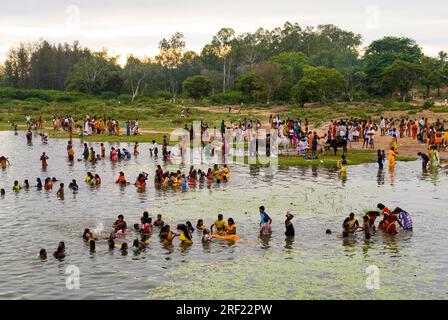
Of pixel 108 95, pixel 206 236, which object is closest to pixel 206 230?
pixel 206 236

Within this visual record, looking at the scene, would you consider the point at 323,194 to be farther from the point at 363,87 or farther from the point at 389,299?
the point at 363,87

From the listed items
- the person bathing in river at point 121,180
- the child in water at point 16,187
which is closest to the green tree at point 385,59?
the person bathing in river at point 121,180

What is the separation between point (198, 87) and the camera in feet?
340

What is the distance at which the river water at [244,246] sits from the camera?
20344 millimetres

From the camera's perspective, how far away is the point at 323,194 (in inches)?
1368

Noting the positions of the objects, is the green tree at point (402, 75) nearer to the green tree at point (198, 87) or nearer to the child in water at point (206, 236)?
the green tree at point (198, 87)

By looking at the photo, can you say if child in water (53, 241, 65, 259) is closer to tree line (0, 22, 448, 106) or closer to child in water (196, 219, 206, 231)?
child in water (196, 219, 206, 231)

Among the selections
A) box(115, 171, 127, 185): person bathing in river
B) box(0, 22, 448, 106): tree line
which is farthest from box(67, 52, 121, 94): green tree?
box(115, 171, 127, 185): person bathing in river

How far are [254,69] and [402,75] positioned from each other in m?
27.5

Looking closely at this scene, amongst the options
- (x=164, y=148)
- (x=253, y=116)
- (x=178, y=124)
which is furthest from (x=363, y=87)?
(x=164, y=148)

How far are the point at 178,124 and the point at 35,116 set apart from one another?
25541 mm

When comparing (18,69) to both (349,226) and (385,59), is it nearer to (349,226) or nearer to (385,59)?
(385,59)

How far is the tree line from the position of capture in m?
89.9
